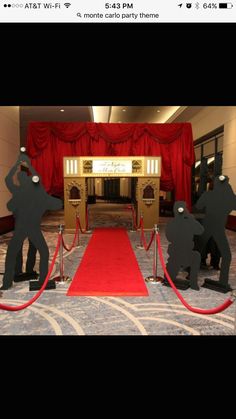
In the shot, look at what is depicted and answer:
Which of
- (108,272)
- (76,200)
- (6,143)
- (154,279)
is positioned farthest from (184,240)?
(6,143)

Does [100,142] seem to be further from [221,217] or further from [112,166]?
A: [221,217]

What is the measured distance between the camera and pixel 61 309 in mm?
3072

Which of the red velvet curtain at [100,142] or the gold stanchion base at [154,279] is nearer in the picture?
the gold stanchion base at [154,279]

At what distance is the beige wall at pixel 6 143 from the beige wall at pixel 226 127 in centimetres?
670

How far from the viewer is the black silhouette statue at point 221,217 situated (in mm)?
3695

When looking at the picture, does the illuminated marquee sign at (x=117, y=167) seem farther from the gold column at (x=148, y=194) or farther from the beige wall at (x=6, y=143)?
the beige wall at (x=6, y=143)

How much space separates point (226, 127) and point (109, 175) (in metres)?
4.04

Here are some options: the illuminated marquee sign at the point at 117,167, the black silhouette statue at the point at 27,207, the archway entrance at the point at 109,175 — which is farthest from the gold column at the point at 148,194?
the black silhouette statue at the point at 27,207

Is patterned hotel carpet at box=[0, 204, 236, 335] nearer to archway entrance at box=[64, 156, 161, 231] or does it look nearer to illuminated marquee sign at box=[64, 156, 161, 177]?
archway entrance at box=[64, 156, 161, 231]

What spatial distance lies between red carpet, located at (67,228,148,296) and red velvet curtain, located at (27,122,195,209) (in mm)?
3809

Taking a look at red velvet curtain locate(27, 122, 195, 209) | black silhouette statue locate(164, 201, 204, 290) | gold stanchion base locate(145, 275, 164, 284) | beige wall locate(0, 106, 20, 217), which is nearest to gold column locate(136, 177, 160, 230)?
red velvet curtain locate(27, 122, 195, 209)

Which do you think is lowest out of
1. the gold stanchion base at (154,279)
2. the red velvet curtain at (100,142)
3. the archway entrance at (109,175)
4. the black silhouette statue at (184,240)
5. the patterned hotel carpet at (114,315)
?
the patterned hotel carpet at (114,315)
